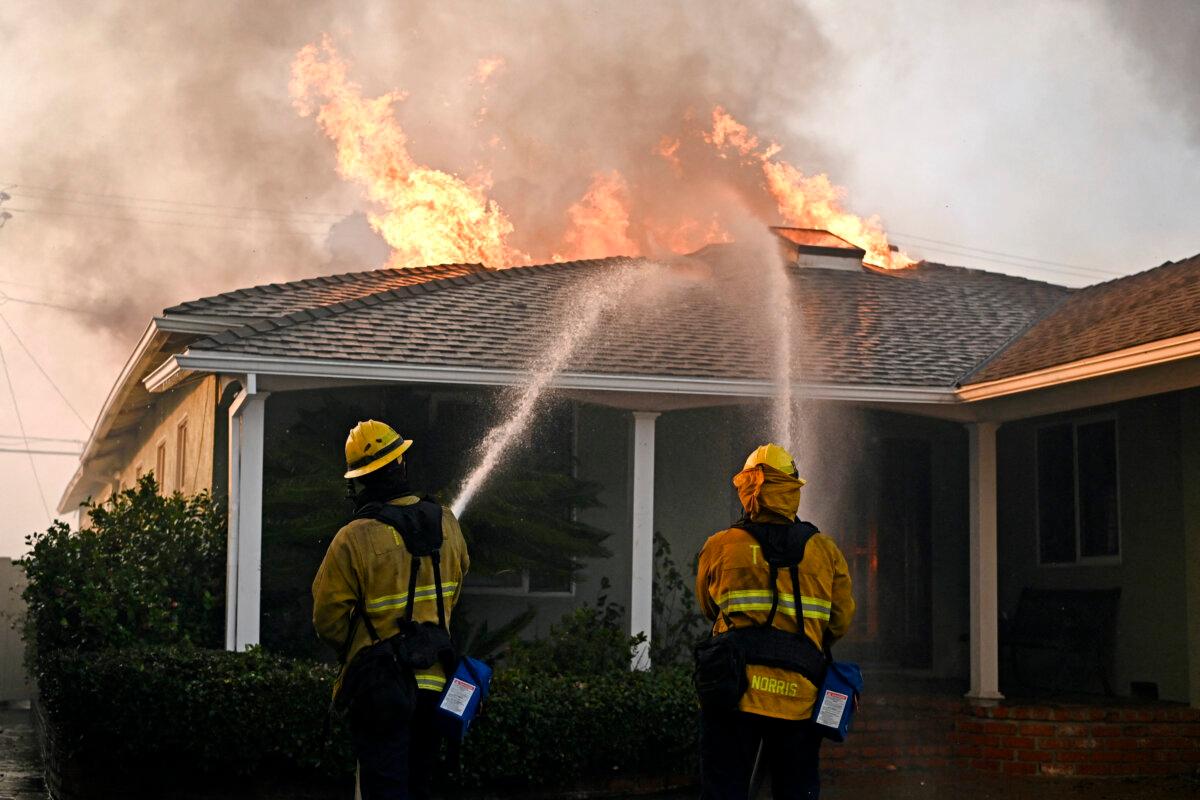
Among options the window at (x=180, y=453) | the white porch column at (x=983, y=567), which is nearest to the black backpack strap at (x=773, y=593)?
the white porch column at (x=983, y=567)

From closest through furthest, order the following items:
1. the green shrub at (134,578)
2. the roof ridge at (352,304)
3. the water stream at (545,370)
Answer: the green shrub at (134,578) → the roof ridge at (352,304) → the water stream at (545,370)

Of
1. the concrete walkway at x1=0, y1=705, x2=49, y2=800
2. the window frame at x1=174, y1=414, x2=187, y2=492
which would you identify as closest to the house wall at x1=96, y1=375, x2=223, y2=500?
the window frame at x1=174, y1=414, x2=187, y2=492

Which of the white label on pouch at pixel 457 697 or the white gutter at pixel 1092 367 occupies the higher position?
the white gutter at pixel 1092 367

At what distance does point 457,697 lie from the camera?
18.7 feet

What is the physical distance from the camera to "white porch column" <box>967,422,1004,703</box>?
40.9 ft

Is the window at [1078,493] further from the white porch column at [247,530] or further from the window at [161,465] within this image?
the window at [161,465]

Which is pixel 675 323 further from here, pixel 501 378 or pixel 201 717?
pixel 201 717

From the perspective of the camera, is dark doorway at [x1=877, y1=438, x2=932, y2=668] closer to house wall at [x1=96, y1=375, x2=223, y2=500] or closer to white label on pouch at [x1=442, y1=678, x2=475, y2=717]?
house wall at [x1=96, y1=375, x2=223, y2=500]

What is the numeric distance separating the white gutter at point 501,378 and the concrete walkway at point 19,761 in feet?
10.6

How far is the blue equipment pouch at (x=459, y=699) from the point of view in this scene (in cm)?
569

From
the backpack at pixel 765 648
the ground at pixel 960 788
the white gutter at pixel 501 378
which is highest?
the white gutter at pixel 501 378

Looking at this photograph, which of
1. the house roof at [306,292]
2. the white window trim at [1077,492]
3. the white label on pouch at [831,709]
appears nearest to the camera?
the white label on pouch at [831,709]

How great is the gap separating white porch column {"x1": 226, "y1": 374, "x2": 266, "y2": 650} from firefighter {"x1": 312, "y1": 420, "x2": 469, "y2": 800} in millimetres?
5655

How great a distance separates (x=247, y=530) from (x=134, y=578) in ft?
3.14
